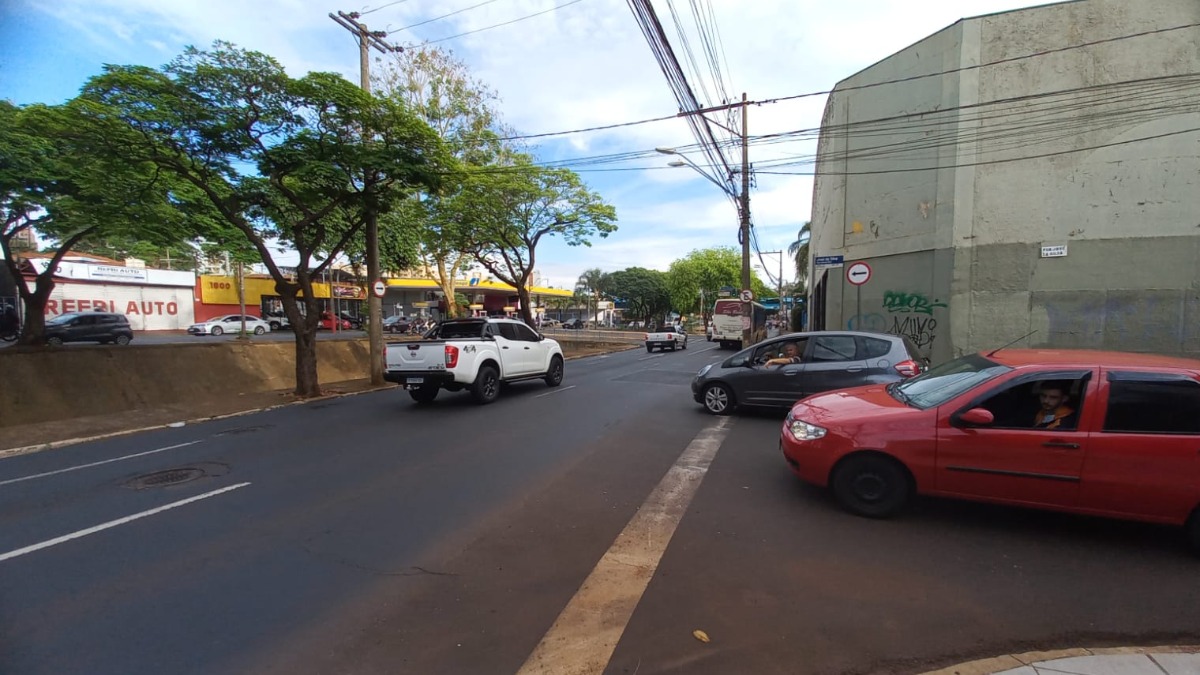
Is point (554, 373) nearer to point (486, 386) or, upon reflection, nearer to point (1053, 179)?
point (486, 386)

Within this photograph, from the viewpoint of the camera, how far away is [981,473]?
4.15 metres

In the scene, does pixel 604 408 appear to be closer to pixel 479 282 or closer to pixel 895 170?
pixel 895 170

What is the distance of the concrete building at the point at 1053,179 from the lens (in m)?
11.2

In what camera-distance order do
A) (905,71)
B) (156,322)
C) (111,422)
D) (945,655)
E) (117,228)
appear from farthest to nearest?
(156,322)
(117,228)
(905,71)
(111,422)
(945,655)

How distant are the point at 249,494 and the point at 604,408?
235 inches

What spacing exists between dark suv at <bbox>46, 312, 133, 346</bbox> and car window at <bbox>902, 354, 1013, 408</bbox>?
94.1 ft

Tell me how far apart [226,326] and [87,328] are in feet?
38.2

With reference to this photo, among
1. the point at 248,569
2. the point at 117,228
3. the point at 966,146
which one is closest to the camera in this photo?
the point at 248,569

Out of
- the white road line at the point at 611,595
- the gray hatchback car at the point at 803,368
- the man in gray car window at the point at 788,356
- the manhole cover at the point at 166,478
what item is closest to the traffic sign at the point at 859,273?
the gray hatchback car at the point at 803,368

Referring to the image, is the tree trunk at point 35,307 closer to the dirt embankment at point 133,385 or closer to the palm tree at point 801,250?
the dirt embankment at point 133,385

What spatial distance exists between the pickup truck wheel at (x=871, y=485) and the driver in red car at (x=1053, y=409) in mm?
1040

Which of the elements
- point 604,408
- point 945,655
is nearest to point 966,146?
point 604,408

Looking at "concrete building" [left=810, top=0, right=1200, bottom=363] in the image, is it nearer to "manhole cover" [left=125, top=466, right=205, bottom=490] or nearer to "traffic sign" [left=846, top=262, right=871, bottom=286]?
"traffic sign" [left=846, top=262, right=871, bottom=286]

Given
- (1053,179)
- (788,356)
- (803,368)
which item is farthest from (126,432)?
(1053,179)
